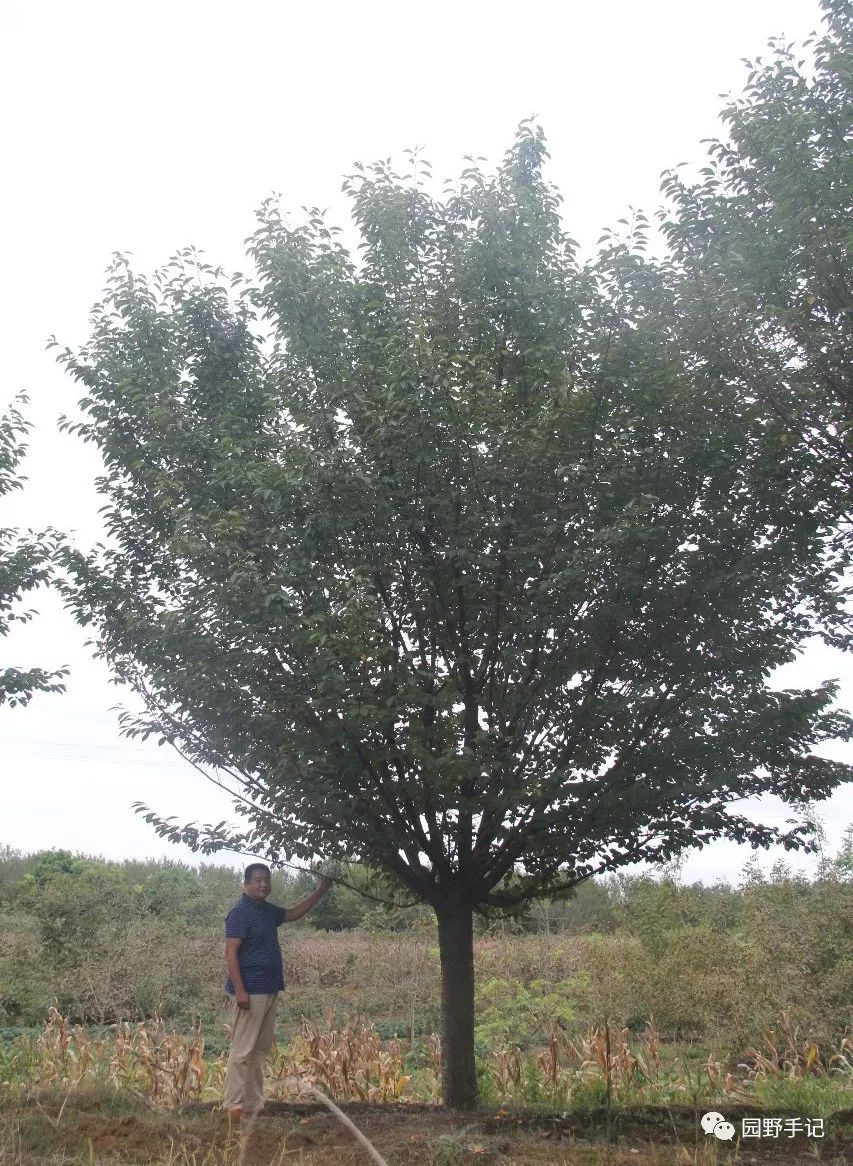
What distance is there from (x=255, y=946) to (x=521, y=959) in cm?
1516

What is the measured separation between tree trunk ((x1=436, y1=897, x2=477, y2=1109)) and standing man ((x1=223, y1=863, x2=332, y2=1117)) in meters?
1.23

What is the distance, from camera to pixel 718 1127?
534 cm

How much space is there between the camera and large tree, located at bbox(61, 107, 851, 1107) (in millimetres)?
5703

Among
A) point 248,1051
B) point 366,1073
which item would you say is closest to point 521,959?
point 366,1073

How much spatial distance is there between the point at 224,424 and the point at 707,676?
3662mm

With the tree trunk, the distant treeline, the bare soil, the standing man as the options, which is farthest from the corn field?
the distant treeline

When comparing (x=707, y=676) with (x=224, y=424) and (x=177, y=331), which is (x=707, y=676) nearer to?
(x=224, y=424)

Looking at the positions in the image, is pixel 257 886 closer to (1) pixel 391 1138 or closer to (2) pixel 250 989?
(2) pixel 250 989

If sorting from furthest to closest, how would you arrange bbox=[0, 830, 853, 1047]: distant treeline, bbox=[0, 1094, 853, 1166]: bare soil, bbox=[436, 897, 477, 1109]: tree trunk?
1. bbox=[0, 830, 853, 1047]: distant treeline
2. bbox=[436, 897, 477, 1109]: tree trunk
3. bbox=[0, 1094, 853, 1166]: bare soil

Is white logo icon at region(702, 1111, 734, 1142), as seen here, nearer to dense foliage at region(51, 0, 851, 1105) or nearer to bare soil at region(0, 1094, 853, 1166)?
bare soil at region(0, 1094, 853, 1166)

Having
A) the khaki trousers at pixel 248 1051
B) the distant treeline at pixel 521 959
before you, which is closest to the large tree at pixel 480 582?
the khaki trousers at pixel 248 1051

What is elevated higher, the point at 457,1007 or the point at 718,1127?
the point at 457,1007

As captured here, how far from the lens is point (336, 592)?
5699 mm

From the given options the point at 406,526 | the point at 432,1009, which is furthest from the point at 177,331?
the point at 432,1009
